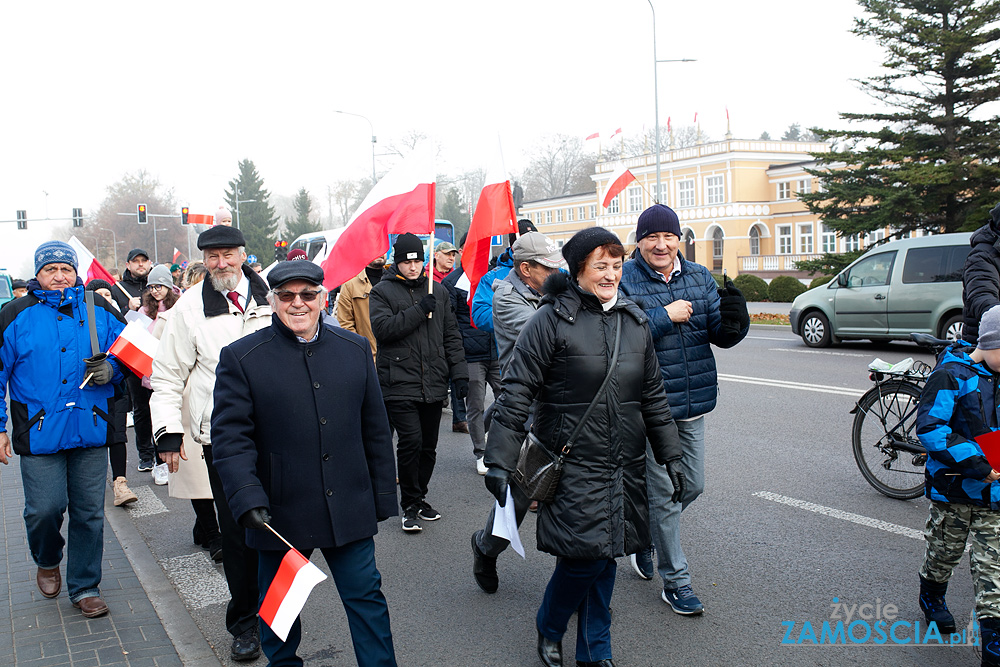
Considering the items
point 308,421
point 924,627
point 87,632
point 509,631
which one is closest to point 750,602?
point 924,627

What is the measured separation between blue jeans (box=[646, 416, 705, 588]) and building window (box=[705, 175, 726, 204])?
63.4 metres

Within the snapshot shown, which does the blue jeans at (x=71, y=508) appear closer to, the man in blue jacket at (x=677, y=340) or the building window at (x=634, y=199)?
the man in blue jacket at (x=677, y=340)

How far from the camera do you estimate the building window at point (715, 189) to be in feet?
213

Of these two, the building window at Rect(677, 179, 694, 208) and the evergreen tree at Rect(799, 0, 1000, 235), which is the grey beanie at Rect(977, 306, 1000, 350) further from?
the building window at Rect(677, 179, 694, 208)

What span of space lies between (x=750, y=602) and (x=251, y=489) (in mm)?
2727

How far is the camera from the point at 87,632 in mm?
4254

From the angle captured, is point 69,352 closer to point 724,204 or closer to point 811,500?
point 811,500

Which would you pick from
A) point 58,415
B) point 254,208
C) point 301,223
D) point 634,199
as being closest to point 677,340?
point 58,415

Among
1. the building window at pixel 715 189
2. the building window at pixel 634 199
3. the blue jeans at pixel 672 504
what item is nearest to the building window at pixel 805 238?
the building window at pixel 715 189

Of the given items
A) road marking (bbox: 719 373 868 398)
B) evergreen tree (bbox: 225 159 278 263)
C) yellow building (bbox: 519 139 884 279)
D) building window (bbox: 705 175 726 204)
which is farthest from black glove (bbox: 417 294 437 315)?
evergreen tree (bbox: 225 159 278 263)

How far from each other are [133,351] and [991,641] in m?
4.47

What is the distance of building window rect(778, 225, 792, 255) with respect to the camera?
62188 mm

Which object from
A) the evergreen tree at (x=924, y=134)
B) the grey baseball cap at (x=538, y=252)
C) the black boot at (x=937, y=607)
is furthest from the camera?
the evergreen tree at (x=924, y=134)

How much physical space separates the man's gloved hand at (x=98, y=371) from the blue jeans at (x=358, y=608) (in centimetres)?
190
